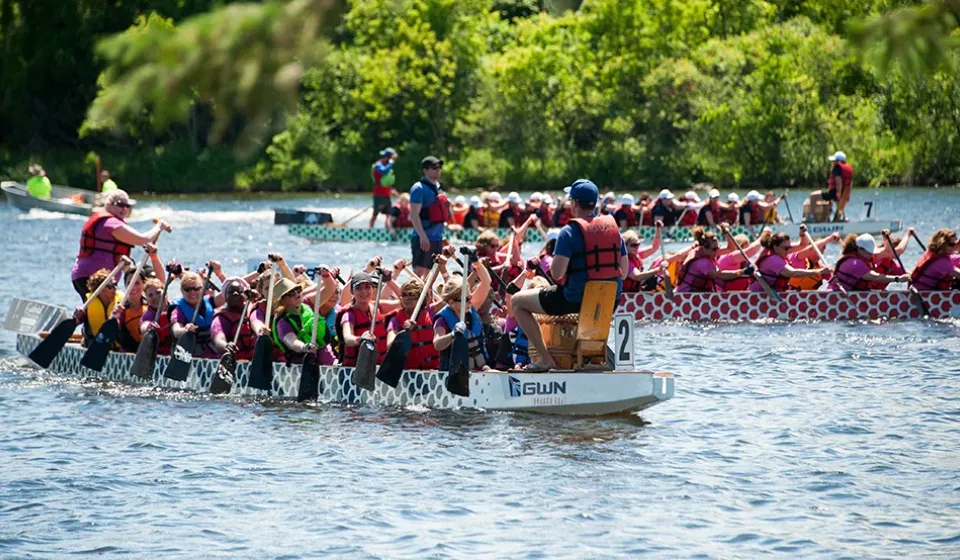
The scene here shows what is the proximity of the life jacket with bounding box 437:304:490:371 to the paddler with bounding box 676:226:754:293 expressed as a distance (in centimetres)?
601

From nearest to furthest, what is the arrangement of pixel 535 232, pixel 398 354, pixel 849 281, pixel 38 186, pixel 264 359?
pixel 398 354 < pixel 264 359 < pixel 849 281 < pixel 535 232 < pixel 38 186

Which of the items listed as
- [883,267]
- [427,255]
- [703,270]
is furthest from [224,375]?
[883,267]

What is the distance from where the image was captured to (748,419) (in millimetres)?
13227

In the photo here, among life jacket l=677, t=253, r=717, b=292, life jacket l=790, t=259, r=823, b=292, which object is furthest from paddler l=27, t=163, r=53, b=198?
life jacket l=790, t=259, r=823, b=292

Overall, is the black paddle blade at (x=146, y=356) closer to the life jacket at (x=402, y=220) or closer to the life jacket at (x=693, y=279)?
the life jacket at (x=693, y=279)

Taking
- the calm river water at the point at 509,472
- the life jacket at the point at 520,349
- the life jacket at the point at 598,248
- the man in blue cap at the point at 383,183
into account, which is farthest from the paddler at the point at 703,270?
the man in blue cap at the point at 383,183

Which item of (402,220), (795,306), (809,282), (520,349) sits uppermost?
(402,220)

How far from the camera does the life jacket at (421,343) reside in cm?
1310

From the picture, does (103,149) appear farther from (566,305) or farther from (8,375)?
(566,305)

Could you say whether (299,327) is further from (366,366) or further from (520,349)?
(520,349)

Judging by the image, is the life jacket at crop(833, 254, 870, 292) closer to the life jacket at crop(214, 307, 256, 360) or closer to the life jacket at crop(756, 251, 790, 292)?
the life jacket at crop(756, 251, 790, 292)

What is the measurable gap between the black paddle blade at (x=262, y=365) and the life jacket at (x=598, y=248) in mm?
3298

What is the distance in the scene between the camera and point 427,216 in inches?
705

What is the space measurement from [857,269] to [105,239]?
8.99 m
